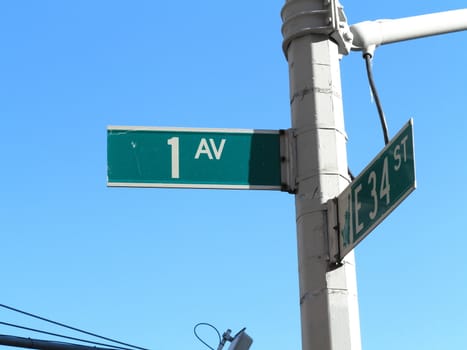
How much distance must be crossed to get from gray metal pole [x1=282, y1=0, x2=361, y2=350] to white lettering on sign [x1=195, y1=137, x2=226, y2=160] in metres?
0.36

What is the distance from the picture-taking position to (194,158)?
465 centimetres

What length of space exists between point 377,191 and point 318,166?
0.43 m

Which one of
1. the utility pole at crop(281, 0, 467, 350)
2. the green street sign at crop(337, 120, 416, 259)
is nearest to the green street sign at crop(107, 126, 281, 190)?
the utility pole at crop(281, 0, 467, 350)

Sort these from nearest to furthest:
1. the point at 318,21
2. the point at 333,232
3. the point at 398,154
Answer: the point at 398,154 < the point at 333,232 < the point at 318,21

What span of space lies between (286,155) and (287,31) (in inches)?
26.3

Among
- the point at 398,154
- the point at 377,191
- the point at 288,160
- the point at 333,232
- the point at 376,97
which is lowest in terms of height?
the point at 333,232

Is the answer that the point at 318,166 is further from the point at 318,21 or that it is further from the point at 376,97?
the point at 318,21

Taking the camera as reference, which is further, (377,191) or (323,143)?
(323,143)

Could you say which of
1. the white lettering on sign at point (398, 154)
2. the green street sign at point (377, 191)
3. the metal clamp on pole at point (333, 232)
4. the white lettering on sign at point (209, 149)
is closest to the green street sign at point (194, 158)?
the white lettering on sign at point (209, 149)

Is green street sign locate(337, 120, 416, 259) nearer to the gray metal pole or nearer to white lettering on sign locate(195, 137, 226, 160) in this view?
the gray metal pole

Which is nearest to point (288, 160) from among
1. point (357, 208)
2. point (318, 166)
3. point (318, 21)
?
point (318, 166)

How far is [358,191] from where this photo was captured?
4.30 meters

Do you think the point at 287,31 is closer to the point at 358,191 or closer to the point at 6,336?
the point at 358,191

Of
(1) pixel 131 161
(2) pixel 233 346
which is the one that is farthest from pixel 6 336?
(1) pixel 131 161
